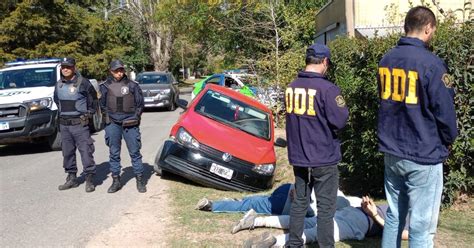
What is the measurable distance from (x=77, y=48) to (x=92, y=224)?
2360 cm

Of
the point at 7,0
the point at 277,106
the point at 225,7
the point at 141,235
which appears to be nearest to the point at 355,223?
the point at 141,235

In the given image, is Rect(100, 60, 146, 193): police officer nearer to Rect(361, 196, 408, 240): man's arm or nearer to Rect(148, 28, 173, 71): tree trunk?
Rect(361, 196, 408, 240): man's arm

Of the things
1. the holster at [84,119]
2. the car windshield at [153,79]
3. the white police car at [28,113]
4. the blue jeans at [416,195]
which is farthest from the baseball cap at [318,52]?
the car windshield at [153,79]

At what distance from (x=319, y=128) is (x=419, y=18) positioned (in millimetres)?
1195

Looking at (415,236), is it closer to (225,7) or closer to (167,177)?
(167,177)

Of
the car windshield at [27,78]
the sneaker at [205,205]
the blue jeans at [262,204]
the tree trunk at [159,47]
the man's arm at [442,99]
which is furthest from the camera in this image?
the tree trunk at [159,47]

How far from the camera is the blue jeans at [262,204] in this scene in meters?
5.72

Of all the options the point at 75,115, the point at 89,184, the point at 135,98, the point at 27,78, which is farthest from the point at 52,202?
the point at 27,78

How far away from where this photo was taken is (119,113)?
709 centimetres

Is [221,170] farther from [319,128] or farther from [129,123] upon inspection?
[319,128]

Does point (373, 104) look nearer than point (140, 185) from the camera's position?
Yes

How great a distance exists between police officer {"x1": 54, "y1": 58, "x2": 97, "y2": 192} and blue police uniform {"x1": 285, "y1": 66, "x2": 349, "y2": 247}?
4.12 m

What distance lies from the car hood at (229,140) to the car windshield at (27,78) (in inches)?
211

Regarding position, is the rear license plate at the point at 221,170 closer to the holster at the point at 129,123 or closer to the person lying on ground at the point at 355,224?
the holster at the point at 129,123
